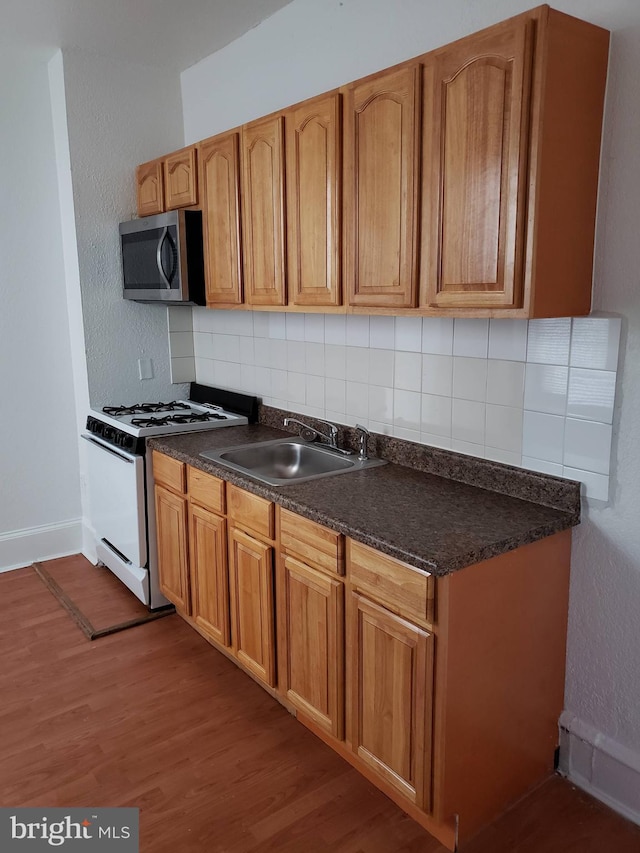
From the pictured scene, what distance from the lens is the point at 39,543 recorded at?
3.84 m

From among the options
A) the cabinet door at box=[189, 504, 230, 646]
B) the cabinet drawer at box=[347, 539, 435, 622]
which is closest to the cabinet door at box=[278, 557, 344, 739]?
the cabinet drawer at box=[347, 539, 435, 622]

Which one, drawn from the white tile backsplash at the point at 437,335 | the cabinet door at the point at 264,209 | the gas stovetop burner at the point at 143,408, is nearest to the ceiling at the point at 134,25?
the cabinet door at the point at 264,209

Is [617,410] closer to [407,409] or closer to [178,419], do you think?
[407,409]

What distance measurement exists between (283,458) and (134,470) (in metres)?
0.69

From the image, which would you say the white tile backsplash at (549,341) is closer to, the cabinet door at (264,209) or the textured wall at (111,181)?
the cabinet door at (264,209)

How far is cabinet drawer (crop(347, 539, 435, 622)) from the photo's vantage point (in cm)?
172

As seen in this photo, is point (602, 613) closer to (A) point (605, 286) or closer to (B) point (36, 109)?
(A) point (605, 286)

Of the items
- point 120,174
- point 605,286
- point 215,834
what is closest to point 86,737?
point 215,834

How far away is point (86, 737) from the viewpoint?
2348mm

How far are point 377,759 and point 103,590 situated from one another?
1.96 m

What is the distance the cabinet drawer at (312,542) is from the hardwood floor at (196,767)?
678 millimetres

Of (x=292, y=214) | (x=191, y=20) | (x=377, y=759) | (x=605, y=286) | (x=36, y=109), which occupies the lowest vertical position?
(x=377, y=759)

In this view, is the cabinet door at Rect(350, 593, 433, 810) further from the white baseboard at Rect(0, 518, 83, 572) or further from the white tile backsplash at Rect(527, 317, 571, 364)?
the white baseboard at Rect(0, 518, 83, 572)

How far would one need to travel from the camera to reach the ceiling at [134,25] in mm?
2787
